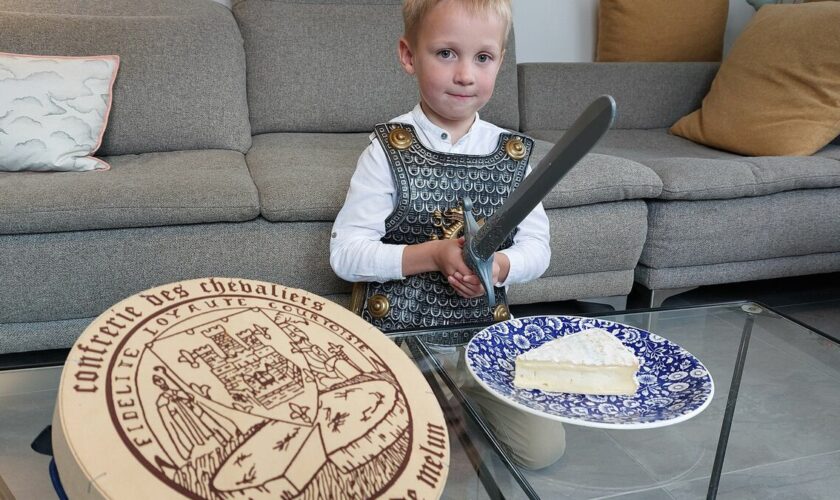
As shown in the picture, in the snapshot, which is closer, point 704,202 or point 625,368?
point 625,368

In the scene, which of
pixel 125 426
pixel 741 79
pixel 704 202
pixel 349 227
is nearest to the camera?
pixel 125 426

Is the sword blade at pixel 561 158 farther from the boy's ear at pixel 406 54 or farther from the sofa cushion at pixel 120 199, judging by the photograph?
the sofa cushion at pixel 120 199

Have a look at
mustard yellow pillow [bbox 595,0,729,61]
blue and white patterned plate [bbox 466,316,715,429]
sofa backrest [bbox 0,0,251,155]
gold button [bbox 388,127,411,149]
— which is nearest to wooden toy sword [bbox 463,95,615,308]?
blue and white patterned plate [bbox 466,316,715,429]

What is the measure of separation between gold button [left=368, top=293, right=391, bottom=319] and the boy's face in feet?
1.00

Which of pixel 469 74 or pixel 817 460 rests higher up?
pixel 469 74

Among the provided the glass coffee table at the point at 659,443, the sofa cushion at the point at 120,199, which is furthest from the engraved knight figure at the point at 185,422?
the sofa cushion at the point at 120,199

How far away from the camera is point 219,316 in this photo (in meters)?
0.54

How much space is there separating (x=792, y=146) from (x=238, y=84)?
1.56 m

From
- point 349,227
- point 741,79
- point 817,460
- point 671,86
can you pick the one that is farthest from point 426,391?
point 671,86

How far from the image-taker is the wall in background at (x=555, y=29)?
2680 millimetres

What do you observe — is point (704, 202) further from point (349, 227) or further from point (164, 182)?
point (164, 182)

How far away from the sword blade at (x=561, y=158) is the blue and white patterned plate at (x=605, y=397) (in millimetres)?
178

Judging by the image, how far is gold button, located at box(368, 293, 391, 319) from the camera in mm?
1126

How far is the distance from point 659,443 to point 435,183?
533mm
